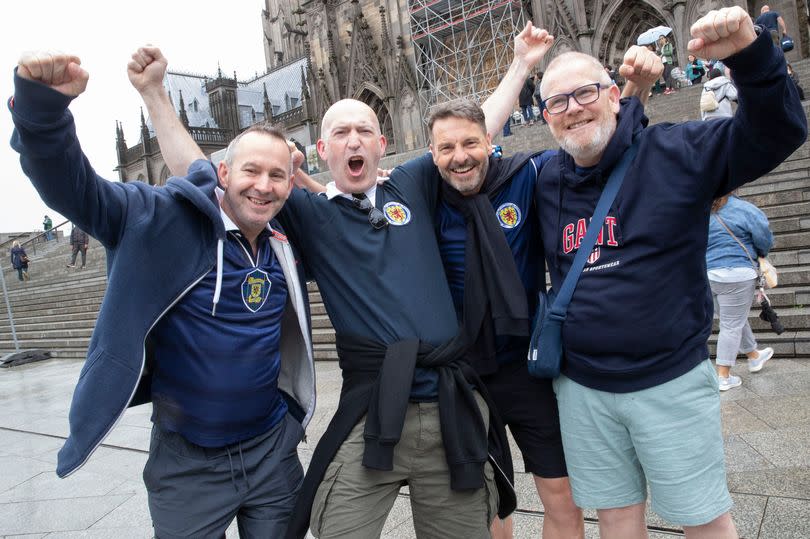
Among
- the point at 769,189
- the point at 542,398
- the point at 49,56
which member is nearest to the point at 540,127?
the point at 769,189

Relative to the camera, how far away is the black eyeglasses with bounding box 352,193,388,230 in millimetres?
2102

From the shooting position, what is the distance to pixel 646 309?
181 centimetres

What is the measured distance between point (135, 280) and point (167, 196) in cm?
30

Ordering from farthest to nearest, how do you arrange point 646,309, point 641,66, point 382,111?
point 382,111 < point 641,66 < point 646,309

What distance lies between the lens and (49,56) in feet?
4.69

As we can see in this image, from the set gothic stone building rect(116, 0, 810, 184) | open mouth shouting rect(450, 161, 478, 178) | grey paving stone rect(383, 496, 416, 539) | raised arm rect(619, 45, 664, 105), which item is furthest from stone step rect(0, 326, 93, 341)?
raised arm rect(619, 45, 664, 105)

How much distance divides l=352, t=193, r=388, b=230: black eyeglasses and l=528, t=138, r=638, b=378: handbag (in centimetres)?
65

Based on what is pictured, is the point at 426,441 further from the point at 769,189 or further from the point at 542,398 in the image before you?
the point at 769,189

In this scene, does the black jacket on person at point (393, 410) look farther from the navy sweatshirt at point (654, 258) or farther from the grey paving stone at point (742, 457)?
the grey paving stone at point (742, 457)

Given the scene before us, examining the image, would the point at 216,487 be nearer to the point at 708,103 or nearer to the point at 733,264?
the point at 733,264

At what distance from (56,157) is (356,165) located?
101 cm

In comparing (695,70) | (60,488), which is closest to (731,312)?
(60,488)

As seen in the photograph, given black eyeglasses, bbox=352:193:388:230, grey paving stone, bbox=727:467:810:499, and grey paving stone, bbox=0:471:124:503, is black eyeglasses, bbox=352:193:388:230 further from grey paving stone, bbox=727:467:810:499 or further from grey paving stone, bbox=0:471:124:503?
grey paving stone, bbox=0:471:124:503

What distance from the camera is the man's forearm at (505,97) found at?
263 cm
